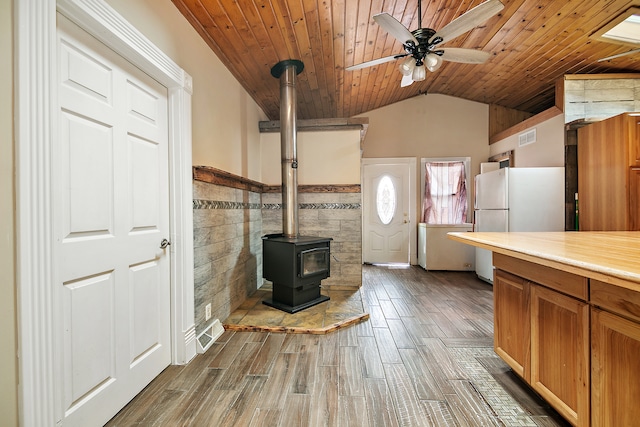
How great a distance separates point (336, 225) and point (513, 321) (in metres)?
2.40

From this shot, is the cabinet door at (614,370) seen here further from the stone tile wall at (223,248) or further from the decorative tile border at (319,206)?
the decorative tile border at (319,206)

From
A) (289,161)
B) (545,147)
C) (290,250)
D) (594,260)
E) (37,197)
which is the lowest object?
(290,250)

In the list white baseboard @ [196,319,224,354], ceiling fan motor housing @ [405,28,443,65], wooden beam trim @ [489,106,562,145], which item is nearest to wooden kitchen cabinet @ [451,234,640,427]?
ceiling fan motor housing @ [405,28,443,65]

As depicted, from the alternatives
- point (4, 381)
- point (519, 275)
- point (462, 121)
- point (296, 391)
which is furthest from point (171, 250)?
point (462, 121)

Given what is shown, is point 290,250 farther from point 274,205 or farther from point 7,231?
point 7,231

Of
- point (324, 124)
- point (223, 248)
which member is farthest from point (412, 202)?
point (223, 248)

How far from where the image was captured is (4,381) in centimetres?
95

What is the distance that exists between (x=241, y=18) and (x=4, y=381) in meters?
2.45

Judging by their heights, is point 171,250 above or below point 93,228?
below

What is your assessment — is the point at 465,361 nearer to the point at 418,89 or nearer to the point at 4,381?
the point at 4,381

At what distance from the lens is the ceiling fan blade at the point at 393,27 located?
192 cm

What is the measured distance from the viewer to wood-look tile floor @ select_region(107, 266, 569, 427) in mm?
1430

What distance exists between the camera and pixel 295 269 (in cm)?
268

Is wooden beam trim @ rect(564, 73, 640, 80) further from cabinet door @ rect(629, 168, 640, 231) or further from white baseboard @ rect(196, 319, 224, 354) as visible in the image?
white baseboard @ rect(196, 319, 224, 354)
